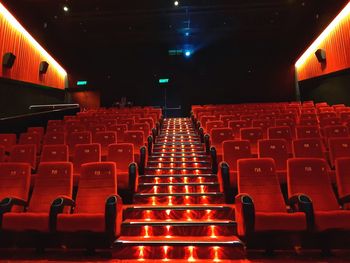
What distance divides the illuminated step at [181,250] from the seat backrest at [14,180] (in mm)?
880

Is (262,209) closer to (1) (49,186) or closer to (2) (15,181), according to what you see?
(1) (49,186)

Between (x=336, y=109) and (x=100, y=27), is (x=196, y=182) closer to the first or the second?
(x=336, y=109)

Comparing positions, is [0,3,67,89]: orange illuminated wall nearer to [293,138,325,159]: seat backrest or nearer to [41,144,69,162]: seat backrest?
[41,144,69,162]: seat backrest

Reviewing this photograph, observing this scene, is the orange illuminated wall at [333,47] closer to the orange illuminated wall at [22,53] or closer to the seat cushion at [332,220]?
the seat cushion at [332,220]

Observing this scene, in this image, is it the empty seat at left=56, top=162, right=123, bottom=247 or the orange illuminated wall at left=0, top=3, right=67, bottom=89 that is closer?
the empty seat at left=56, top=162, right=123, bottom=247

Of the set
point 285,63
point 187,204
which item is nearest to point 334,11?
point 285,63

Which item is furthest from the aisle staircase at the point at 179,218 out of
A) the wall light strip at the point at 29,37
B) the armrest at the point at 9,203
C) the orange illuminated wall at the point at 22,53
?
the wall light strip at the point at 29,37

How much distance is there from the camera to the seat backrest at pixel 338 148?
272 cm

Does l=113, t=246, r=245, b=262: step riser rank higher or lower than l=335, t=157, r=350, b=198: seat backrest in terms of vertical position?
lower

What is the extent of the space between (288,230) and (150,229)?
0.89 m

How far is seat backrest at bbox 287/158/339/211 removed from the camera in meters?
2.08

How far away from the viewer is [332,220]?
1.76 meters

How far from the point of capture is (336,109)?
529 centimetres

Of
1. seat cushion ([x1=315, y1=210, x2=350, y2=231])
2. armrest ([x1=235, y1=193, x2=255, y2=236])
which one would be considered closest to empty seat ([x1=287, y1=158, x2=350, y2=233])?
seat cushion ([x1=315, y1=210, x2=350, y2=231])
